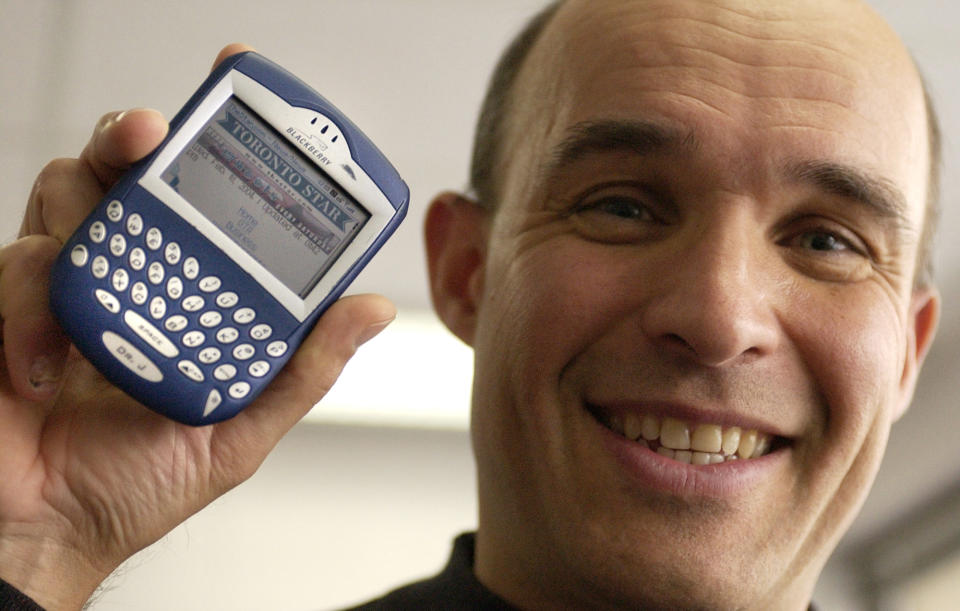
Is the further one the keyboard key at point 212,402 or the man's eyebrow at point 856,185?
the man's eyebrow at point 856,185

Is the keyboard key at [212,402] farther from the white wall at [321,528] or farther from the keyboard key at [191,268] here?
the white wall at [321,528]

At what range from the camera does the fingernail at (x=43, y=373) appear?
0.78m

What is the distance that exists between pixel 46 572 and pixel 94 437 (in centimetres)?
11

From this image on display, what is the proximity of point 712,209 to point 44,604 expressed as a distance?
66cm

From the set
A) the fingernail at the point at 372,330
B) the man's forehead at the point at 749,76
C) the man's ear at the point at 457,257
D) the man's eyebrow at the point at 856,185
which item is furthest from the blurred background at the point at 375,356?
the man's eyebrow at the point at 856,185

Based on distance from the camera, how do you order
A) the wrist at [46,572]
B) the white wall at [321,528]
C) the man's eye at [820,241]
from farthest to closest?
the white wall at [321,528]
the man's eye at [820,241]
the wrist at [46,572]

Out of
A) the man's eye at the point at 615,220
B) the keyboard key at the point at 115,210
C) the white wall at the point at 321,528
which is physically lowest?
the white wall at the point at 321,528

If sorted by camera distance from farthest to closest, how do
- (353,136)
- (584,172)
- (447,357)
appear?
1. (447,357)
2. (584,172)
3. (353,136)

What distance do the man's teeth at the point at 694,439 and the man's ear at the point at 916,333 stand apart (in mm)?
251

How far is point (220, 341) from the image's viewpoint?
81 cm

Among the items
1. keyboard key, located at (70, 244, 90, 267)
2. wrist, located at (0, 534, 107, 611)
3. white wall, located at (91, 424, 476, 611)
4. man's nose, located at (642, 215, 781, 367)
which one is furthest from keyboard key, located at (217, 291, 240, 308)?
white wall, located at (91, 424, 476, 611)

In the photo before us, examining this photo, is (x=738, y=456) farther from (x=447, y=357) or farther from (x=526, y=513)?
(x=447, y=357)

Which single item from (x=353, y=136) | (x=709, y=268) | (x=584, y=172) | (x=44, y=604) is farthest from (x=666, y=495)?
(x=44, y=604)

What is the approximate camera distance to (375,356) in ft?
8.46
